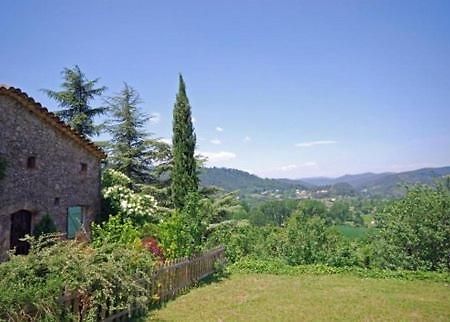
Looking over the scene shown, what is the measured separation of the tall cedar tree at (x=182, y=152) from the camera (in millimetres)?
18125

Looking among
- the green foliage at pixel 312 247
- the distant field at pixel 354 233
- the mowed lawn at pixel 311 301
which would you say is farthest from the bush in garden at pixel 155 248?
the distant field at pixel 354 233

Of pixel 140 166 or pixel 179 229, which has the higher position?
pixel 140 166

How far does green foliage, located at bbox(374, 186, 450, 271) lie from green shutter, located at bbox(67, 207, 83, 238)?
12.6 meters

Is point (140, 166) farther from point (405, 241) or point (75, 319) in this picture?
point (75, 319)

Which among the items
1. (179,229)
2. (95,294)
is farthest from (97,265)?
(179,229)

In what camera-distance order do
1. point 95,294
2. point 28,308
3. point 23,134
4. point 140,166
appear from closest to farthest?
point 28,308 → point 95,294 → point 23,134 → point 140,166

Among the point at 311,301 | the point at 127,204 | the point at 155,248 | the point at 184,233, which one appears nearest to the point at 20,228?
the point at 155,248

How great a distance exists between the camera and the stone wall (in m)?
10.4

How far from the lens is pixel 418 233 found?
15.2 metres

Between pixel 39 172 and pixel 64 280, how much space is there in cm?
593

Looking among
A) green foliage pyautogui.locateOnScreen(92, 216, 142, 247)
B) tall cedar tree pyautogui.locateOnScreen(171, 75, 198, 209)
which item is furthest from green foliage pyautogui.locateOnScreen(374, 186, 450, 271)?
green foliage pyautogui.locateOnScreen(92, 216, 142, 247)

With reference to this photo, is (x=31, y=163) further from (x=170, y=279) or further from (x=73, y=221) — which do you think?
(x=170, y=279)

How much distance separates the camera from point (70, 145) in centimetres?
1286

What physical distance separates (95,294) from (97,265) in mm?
537
